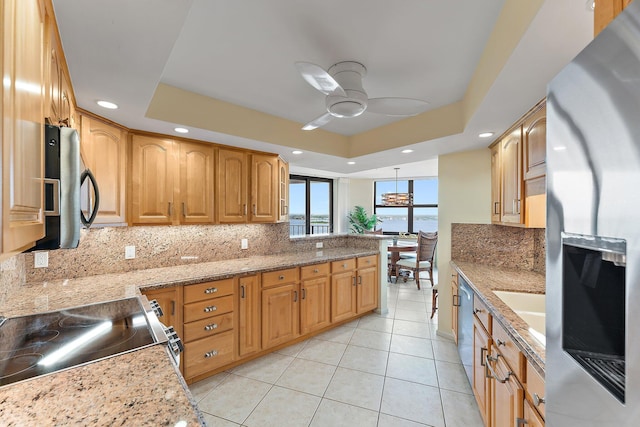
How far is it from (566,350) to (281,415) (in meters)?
1.95

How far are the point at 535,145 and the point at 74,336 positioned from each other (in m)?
2.98

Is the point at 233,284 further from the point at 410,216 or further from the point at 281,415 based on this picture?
the point at 410,216

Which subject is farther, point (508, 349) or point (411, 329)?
point (411, 329)

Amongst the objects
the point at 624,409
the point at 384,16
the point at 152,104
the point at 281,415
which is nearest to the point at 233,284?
the point at 281,415

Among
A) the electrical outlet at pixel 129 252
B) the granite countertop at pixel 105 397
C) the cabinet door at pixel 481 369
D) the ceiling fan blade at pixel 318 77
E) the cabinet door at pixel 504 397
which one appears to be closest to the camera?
the granite countertop at pixel 105 397

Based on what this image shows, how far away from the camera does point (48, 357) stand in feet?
3.63

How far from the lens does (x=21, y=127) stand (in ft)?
2.13

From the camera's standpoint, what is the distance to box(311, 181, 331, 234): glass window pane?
286 inches

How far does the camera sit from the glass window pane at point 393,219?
7871 mm

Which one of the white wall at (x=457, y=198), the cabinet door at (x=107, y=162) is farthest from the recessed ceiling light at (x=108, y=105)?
the white wall at (x=457, y=198)

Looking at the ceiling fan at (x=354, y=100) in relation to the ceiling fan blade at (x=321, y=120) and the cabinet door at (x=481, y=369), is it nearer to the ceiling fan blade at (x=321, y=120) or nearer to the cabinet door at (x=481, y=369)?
the ceiling fan blade at (x=321, y=120)

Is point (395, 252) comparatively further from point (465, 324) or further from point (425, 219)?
point (465, 324)

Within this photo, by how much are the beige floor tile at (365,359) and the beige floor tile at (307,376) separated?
0.20 metres

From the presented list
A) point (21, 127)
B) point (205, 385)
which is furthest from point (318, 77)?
point (205, 385)
